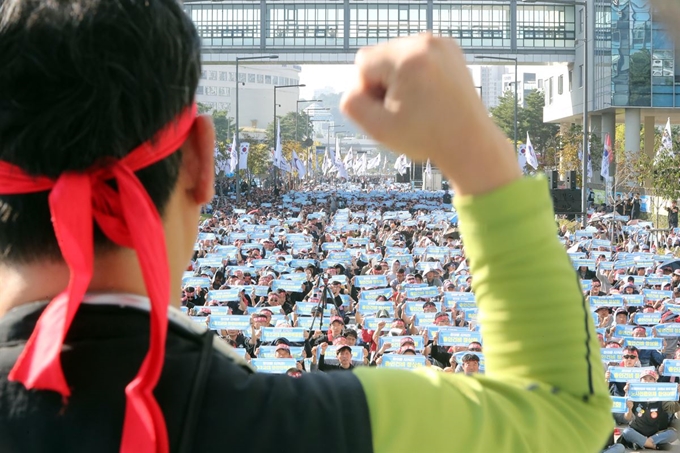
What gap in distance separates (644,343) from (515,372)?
1261 centimetres

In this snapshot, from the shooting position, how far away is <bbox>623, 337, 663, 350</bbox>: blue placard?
1315cm

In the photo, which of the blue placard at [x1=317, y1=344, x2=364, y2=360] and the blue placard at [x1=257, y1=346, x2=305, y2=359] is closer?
the blue placard at [x1=257, y1=346, x2=305, y2=359]

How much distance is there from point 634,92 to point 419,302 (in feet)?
153

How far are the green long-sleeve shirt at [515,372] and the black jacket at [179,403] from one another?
0.05 metres

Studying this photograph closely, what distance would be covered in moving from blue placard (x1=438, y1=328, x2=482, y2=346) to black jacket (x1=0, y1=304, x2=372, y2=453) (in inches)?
458

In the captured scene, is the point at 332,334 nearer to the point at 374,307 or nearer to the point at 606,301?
the point at 374,307

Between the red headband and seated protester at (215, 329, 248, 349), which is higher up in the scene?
the red headband

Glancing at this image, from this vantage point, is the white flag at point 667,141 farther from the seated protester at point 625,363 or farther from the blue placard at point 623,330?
the seated protester at point 625,363

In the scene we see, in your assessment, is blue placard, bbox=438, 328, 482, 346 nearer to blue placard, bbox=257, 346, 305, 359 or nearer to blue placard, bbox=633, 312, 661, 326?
blue placard, bbox=257, 346, 305, 359

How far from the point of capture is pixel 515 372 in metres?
1.23

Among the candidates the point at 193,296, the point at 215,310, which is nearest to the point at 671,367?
the point at 215,310

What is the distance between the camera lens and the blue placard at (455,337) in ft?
41.6

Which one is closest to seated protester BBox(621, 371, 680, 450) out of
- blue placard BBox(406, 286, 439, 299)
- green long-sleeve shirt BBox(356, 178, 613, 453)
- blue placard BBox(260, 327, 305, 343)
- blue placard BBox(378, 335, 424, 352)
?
blue placard BBox(378, 335, 424, 352)

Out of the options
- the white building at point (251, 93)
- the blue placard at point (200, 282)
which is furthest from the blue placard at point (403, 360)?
the white building at point (251, 93)
